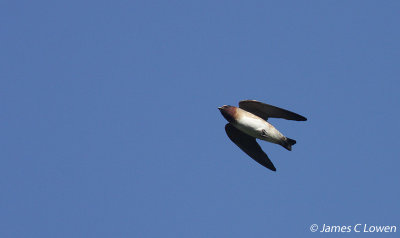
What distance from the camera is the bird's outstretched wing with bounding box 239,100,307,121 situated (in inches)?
620

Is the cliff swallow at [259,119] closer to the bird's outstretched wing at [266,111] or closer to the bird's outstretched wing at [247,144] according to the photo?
the bird's outstretched wing at [266,111]

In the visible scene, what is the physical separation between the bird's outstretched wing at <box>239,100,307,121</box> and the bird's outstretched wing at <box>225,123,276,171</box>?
73cm

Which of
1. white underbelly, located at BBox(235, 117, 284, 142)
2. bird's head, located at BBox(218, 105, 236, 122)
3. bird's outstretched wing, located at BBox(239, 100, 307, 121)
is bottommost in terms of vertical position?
white underbelly, located at BBox(235, 117, 284, 142)

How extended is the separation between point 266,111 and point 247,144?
1.15 metres

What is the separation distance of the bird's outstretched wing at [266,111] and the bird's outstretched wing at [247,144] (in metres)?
0.73

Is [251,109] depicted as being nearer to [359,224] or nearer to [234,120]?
[234,120]

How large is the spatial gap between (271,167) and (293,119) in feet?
4.74

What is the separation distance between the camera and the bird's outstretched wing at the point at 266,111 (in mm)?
15742

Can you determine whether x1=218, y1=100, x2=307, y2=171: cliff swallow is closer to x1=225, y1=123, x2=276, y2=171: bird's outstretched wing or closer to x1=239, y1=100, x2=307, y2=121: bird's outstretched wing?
x1=239, y1=100, x2=307, y2=121: bird's outstretched wing

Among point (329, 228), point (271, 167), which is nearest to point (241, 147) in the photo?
point (271, 167)

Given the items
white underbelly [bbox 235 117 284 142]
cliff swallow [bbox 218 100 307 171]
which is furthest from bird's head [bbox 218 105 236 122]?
white underbelly [bbox 235 117 284 142]

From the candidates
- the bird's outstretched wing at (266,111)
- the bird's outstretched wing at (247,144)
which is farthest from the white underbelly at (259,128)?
the bird's outstretched wing at (247,144)

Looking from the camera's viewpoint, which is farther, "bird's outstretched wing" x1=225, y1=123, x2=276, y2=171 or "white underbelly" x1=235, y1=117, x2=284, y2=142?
"bird's outstretched wing" x1=225, y1=123, x2=276, y2=171

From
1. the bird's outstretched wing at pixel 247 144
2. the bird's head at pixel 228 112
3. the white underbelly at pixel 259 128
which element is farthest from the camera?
the bird's outstretched wing at pixel 247 144
